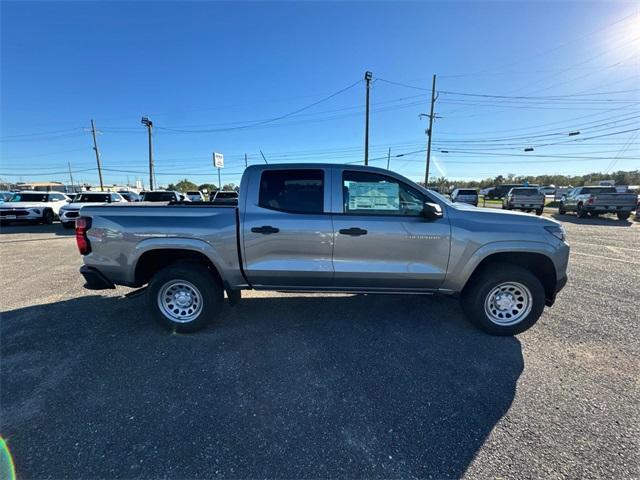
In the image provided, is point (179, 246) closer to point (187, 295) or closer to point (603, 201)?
point (187, 295)

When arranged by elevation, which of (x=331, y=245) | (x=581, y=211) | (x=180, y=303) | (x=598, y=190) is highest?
(x=598, y=190)

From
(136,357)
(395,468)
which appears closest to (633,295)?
(395,468)

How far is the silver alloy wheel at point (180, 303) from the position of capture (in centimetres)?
344

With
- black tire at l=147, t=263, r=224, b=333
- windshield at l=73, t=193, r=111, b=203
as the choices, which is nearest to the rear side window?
black tire at l=147, t=263, r=224, b=333

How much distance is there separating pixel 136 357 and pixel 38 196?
17545mm

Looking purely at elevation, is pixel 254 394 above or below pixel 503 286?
below

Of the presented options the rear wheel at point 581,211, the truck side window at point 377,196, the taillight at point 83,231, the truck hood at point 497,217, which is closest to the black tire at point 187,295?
the taillight at point 83,231

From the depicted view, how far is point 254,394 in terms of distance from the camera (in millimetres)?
2434

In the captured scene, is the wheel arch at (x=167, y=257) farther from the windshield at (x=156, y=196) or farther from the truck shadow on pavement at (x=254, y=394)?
the windshield at (x=156, y=196)

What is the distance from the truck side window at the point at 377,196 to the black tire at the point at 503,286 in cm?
110

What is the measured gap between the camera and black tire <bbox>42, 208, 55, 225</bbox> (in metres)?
14.2

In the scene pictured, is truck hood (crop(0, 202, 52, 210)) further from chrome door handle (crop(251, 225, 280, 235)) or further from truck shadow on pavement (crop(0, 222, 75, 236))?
chrome door handle (crop(251, 225, 280, 235))

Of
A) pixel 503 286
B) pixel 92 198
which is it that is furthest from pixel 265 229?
pixel 92 198

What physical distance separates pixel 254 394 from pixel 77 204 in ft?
48.0
